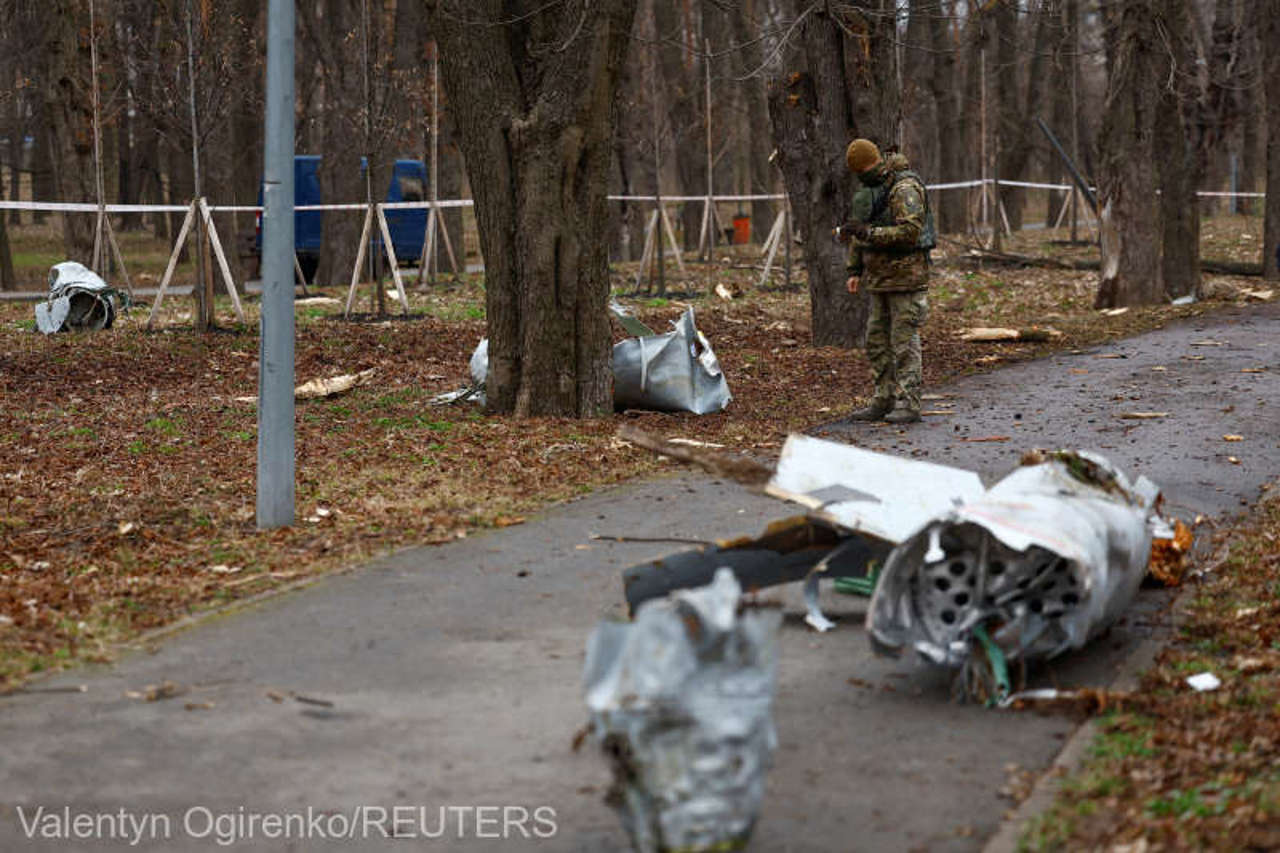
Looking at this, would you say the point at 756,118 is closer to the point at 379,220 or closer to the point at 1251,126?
the point at 1251,126

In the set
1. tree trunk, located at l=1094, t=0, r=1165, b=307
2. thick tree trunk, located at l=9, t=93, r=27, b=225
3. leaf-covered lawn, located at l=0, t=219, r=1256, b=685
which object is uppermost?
thick tree trunk, located at l=9, t=93, r=27, b=225

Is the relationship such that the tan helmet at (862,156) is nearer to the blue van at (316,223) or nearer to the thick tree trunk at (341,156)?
the thick tree trunk at (341,156)

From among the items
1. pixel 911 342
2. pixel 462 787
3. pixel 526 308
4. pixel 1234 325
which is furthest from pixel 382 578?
pixel 1234 325

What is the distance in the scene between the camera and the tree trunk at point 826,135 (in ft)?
51.1

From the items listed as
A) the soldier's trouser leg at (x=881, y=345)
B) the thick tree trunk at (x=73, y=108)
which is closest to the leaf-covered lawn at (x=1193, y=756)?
the soldier's trouser leg at (x=881, y=345)

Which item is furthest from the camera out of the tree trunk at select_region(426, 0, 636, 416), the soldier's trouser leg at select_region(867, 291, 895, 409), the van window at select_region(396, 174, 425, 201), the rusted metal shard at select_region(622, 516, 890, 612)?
the van window at select_region(396, 174, 425, 201)

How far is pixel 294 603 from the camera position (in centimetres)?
670

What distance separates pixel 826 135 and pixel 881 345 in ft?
16.0

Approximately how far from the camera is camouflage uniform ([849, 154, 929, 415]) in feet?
36.3

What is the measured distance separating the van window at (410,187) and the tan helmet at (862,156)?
25.3m

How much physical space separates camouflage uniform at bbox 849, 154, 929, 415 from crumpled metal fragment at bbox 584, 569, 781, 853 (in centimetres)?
775

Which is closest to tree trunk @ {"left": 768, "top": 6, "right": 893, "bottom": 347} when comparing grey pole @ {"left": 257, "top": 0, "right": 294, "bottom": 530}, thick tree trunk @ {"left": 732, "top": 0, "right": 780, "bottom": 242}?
grey pole @ {"left": 257, "top": 0, "right": 294, "bottom": 530}

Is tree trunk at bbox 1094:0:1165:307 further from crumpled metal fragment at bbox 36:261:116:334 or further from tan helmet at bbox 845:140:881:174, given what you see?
crumpled metal fragment at bbox 36:261:116:334

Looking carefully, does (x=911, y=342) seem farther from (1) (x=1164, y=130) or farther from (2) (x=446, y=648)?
(1) (x=1164, y=130)
